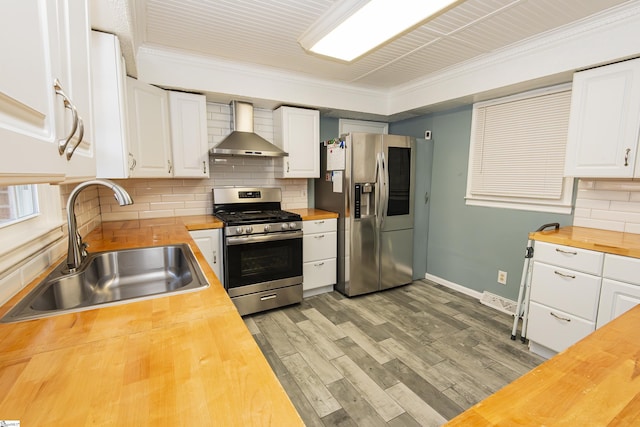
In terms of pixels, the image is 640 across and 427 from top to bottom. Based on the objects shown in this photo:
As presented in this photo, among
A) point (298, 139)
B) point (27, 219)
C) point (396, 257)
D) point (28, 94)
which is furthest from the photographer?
point (396, 257)

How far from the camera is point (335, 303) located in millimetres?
3064

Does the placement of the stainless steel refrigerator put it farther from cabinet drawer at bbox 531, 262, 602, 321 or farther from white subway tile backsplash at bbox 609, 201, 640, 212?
white subway tile backsplash at bbox 609, 201, 640, 212

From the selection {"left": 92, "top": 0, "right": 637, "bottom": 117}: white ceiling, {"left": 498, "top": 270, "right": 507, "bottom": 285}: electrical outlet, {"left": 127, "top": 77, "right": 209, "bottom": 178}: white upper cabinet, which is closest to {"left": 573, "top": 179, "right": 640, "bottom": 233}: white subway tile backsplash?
{"left": 498, "top": 270, "right": 507, "bottom": 285}: electrical outlet

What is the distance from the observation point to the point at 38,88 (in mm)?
524

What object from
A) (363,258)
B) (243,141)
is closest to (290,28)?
(243,141)

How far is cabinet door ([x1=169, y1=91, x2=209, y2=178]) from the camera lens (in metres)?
2.63

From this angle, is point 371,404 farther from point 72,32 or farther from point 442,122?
point 442,122

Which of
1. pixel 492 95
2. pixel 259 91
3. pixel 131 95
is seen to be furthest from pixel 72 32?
pixel 492 95

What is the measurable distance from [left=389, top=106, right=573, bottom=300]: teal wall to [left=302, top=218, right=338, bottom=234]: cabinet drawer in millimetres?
1318

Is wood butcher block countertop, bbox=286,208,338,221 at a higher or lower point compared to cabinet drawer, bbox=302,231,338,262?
higher

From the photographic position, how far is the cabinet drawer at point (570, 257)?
6.08ft

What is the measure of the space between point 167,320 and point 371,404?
138cm

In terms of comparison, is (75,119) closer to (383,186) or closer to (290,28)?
(290,28)

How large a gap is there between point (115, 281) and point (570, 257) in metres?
2.83
